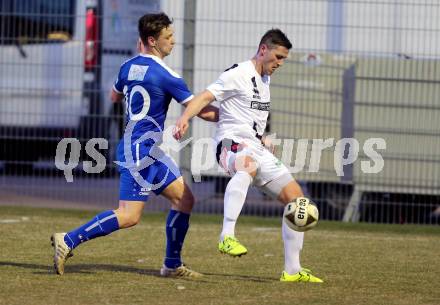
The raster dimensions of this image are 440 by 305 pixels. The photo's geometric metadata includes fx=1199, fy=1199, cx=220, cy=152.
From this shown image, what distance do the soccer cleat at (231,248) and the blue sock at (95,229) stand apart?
0.97 m

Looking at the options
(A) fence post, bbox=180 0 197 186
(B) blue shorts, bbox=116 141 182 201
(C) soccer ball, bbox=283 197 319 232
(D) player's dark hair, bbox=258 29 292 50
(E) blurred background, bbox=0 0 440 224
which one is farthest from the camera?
(A) fence post, bbox=180 0 197 186

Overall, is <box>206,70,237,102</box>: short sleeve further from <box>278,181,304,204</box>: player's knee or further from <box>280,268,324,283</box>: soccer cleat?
<box>280,268,324,283</box>: soccer cleat

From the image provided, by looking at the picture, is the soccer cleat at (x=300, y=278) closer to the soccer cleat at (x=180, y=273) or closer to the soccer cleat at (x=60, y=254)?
the soccer cleat at (x=180, y=273)

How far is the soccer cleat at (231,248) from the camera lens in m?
8.11

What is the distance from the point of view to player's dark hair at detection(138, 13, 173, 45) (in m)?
8.78

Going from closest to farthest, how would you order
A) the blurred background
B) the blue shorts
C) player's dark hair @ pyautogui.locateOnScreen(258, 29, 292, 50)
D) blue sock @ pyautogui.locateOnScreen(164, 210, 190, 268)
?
the blue shorts, player's dark hair @ pyautogui.locateOnScreen(258, 29, 292, 50), blue sock @ pyautogui.locateOnScreen(164, 210, 190, 268), the blurred background

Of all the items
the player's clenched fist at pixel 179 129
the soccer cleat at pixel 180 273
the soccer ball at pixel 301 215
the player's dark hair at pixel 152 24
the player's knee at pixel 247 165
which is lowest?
the soccer cleat at pixel 180 273

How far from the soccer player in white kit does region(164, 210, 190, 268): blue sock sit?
0.47 metres

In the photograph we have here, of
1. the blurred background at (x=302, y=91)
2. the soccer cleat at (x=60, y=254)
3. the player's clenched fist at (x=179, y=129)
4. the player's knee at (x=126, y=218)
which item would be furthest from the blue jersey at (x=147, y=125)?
the blurred background at (x=302, y=91)

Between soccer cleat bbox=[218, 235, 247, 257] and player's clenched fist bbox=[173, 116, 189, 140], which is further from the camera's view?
player's clenched fist bbox=[173, 116, 189, 140]

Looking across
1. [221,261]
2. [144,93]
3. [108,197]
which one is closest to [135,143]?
[144,93]

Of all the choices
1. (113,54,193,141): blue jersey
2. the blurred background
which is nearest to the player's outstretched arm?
(113,54,193,141): blue jersey

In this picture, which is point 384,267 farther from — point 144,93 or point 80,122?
point 80,122

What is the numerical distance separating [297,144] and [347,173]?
0.72 m
